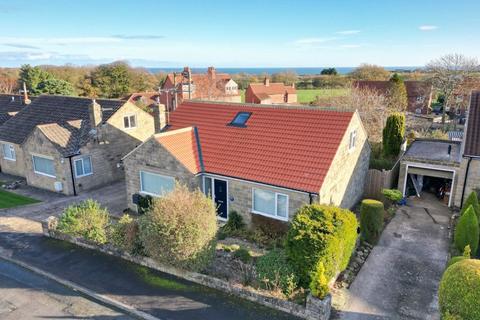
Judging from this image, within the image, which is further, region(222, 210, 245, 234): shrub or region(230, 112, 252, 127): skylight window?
region(230, 112, 252, 127): skylight window

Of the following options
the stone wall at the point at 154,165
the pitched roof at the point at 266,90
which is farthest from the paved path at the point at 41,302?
the pitched roof at the point at 266,90

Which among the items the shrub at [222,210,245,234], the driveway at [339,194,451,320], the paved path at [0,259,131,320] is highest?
the shrub at [222,210,245,234]

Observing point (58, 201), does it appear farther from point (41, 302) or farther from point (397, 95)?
point (397, 95)

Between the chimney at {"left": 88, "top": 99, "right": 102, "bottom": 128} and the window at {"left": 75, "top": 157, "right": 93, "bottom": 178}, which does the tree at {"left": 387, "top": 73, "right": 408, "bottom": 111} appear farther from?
the window at {"left": 75, "top": 157, "right": 93, "bottom": 178}

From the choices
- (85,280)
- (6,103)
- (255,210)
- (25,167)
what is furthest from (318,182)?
(6,103)

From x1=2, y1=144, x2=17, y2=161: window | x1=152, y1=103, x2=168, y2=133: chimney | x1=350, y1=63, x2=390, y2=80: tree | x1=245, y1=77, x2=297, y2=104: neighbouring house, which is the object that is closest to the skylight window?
x1=152, y1=103, x2=168, y2=133: chimney

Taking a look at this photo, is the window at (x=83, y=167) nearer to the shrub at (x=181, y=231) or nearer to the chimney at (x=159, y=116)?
the chimney at (x=159, y=116)

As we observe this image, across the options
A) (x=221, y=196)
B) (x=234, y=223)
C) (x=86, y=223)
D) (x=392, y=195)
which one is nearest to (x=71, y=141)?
(x=86, y=223)

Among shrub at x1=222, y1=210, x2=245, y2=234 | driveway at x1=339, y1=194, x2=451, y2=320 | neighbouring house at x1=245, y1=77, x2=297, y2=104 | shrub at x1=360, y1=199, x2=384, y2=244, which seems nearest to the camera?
driveway at x1=339, y1=194, x2=451, y2=320
